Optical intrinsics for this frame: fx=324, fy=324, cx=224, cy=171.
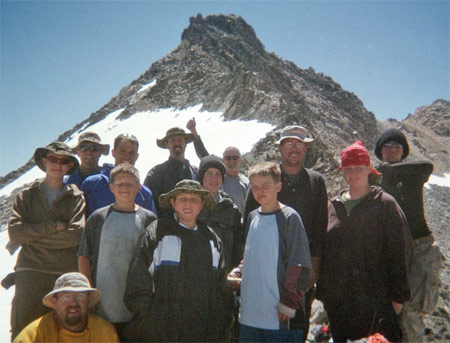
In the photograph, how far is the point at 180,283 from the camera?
3186mm

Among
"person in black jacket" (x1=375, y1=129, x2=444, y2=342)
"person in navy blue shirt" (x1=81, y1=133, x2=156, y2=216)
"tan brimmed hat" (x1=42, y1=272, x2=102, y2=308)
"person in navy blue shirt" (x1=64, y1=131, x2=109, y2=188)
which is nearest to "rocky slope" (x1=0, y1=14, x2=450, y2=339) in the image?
"person in black jacket" (x1=375, y1=129, x2=444, y2=342)

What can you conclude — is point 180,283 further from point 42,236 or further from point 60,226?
point 42,236

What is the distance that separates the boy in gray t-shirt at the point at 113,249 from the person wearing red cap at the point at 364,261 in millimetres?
2235

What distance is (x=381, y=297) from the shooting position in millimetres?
3514

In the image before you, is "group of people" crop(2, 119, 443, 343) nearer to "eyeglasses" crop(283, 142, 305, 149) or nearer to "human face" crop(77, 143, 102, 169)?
"eyeglasses" crop(283, 142, 305, 149)

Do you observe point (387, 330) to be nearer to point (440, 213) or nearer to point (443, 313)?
point (443, 313)

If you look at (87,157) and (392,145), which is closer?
(392,145)

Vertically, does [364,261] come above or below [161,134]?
below

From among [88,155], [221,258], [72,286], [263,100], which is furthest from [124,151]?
[263,100]

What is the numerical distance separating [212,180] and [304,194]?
1318 mm

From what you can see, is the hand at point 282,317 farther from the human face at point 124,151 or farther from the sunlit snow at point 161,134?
the sunlit snow at point 161,134

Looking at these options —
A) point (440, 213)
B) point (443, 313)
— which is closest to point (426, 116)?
point (440, 213)

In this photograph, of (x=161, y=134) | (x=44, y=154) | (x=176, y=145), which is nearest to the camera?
(x=44, y=154)

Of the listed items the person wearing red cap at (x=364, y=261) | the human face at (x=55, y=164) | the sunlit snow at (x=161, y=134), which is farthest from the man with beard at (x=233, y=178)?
the sunlit snow at (x=161, y=134)
